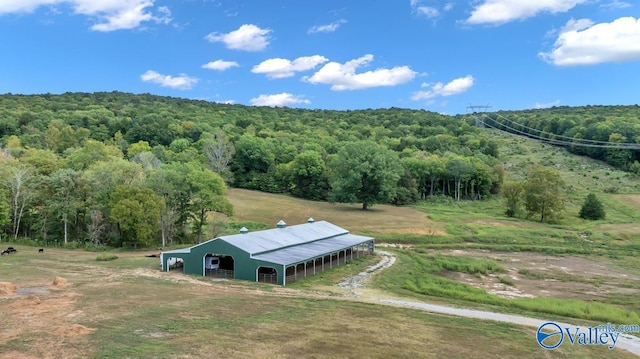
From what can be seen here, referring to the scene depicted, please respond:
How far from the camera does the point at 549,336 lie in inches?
879

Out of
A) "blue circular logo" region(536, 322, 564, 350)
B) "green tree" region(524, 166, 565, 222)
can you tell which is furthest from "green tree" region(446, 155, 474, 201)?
"blue circular logo" region(536, 322, 564, 350)

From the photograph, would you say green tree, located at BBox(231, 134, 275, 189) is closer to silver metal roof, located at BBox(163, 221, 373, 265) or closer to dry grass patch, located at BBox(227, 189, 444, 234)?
dry grass patch, located at BBox(227, 189, 444, 234)

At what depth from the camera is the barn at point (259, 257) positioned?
3472 centimetres

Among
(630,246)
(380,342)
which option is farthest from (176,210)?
(630,246)

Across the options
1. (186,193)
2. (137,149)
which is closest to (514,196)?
(186,193)

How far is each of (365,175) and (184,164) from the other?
29408mm

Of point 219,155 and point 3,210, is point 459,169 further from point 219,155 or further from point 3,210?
point 3,210

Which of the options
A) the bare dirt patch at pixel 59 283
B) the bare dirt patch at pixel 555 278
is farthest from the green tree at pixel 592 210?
the bare dirt patch at pixel 59 283

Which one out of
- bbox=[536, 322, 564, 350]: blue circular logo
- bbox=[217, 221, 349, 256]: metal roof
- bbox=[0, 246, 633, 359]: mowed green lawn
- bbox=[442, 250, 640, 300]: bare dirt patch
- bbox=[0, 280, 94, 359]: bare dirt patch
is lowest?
bbox=[442, 250, 640, 300]: bare dirt patch

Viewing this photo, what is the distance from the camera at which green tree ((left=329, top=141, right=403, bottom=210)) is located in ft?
245

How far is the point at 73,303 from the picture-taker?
25031 mm

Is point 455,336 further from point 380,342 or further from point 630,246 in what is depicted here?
point 630,246

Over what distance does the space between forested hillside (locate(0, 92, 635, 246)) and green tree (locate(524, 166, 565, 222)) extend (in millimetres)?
19750

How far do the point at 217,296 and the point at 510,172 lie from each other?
94.5m
